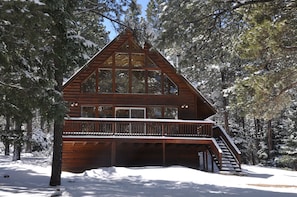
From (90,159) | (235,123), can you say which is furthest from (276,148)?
(90,159)

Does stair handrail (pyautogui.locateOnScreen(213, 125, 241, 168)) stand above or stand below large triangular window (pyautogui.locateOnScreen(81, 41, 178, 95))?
below

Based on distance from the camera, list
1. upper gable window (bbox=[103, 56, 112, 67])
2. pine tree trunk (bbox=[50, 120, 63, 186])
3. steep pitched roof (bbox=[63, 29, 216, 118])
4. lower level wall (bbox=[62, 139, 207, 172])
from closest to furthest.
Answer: pine tree trunk (bbox=[50, 120, 63, 186]) < lower level wall (bbox=[62, 139, 207, 172]) < steep pitched roof (bbox=[63, 29, 216, 118]) < upper gable window (bbox=[103, 56, 112, 67])

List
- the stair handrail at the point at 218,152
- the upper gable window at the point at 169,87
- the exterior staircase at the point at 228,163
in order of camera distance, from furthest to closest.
→ the upper gable window at the point at 169,87 → the stair handrail at the point at 218,152 → the exterior staircase at the point at 228,163

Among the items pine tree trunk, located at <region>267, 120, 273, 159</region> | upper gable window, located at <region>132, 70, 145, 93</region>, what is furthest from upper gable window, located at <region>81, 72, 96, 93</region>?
pine tree trunk, located at <region>267, 120, 273, 159</region>

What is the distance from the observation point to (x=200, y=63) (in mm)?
8805

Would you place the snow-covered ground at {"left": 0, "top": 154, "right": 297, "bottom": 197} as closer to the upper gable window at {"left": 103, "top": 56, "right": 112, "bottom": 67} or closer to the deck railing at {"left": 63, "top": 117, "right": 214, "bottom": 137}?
the deck railing at {"left": 63, "top": 117, "right": 214, "bottom": 137}

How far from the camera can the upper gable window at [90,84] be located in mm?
16969

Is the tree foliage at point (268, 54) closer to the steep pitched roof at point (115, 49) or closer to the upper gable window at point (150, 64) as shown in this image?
the steep pitched roof at point (115, 49)

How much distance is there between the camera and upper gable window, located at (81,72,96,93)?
55.7 ft

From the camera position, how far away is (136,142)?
1516 cm

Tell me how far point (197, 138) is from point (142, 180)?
511 cm

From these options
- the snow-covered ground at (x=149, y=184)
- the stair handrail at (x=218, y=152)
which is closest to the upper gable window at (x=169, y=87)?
the stair handrail at (x=218, y=152)

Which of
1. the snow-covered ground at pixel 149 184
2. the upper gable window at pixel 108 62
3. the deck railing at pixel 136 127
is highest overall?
the upper gable window at pixel 108 62

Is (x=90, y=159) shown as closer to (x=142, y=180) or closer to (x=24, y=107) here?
(x=142, y=180)
